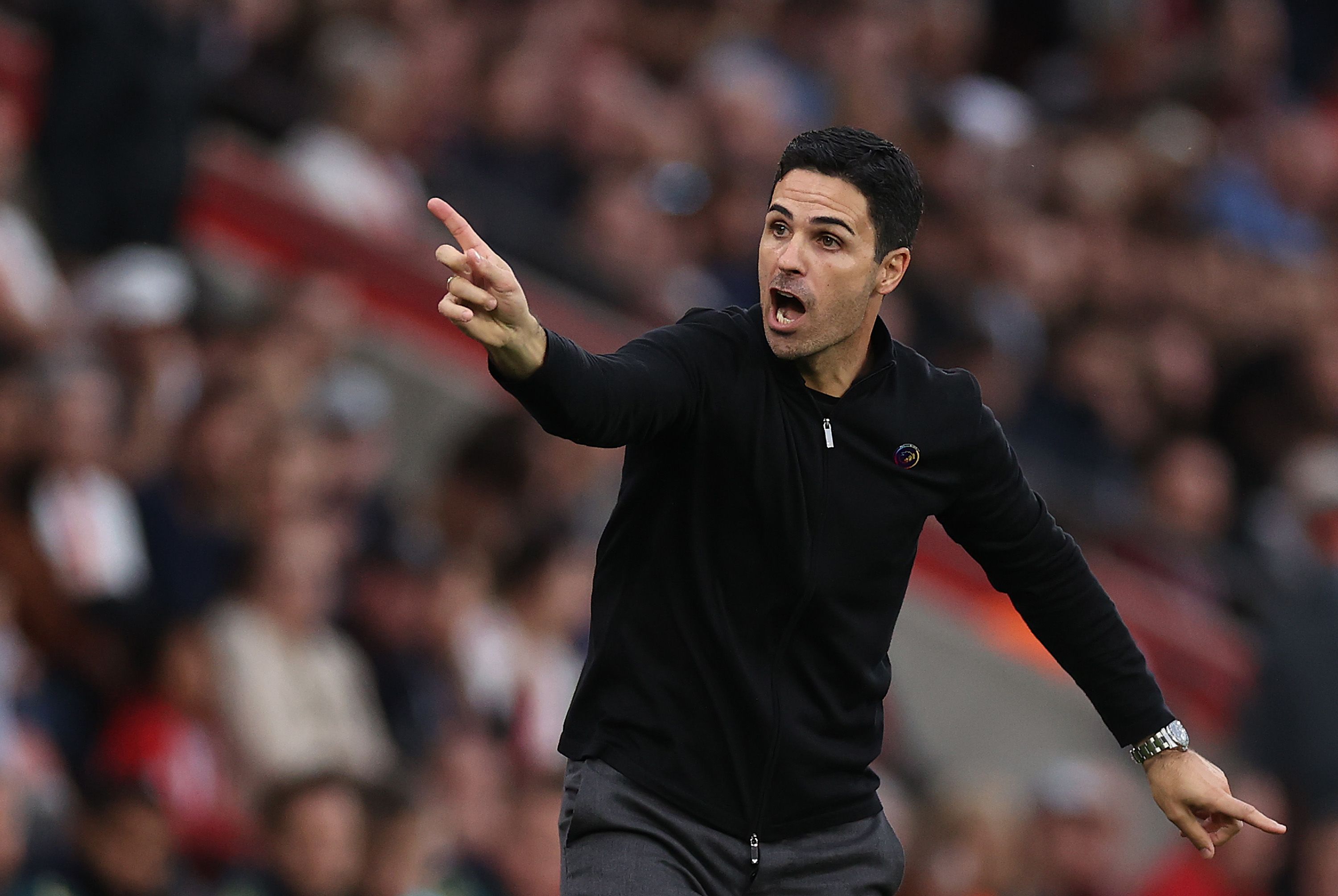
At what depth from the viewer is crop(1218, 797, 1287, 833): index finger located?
13.1ft

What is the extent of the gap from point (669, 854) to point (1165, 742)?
3.59 feet

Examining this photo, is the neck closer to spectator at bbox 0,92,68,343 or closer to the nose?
the nose

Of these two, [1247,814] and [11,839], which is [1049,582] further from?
[11,839]

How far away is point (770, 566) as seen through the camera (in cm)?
377

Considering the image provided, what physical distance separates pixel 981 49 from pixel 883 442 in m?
11.4

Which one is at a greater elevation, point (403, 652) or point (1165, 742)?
point (403, 652)

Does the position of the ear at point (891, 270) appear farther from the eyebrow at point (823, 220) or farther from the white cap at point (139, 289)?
the white cap at point (139, 289)

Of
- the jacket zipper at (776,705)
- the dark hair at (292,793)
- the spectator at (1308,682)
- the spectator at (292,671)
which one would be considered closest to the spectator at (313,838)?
the dark hair at (292,793)

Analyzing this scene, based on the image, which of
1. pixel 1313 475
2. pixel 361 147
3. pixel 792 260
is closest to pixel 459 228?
pixel 792 260

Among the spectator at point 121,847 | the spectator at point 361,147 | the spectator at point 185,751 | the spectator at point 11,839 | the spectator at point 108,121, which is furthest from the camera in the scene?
the spectator at point 361,147

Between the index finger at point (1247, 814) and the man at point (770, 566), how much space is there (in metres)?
0.70

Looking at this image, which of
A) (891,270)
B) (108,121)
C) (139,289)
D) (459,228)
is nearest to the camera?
(459,228)

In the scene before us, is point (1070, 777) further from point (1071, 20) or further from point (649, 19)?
point (1071, 20)

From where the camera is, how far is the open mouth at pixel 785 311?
3.72m
